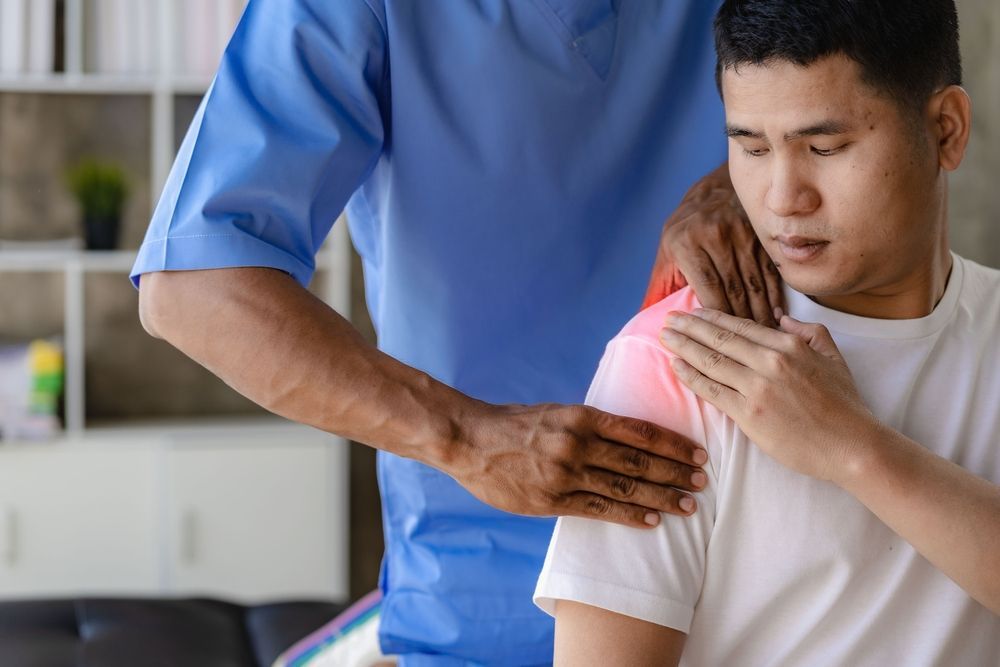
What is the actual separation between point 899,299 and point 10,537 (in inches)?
119

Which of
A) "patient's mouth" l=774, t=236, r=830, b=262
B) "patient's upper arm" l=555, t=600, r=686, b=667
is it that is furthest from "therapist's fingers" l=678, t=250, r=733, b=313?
"patient's upper arm" l=555, t=600, r=686, b=667

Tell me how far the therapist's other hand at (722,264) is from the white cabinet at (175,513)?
2.53 metres

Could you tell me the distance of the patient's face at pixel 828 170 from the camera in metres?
1.07

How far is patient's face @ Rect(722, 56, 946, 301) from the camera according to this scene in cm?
107

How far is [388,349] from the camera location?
1386 millimetres

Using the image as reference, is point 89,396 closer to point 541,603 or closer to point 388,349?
point 388,349

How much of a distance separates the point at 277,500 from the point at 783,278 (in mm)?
2745

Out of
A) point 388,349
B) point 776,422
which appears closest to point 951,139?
point 776,422

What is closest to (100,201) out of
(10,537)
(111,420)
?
(111,420)

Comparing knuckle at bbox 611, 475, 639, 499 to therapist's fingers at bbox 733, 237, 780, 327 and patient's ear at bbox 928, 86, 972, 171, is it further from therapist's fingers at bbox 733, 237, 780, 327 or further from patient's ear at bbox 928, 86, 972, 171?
patient's ear at bbox 928, 86, 972, 171

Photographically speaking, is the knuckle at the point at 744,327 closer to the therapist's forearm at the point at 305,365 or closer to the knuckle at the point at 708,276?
the knuckle at the point at 708,276

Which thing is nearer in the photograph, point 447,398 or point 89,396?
point 447,398

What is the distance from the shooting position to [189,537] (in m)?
3.65

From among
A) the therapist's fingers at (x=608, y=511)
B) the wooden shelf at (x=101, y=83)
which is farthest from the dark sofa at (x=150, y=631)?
the wooden shelf at (x=101, y=83)
